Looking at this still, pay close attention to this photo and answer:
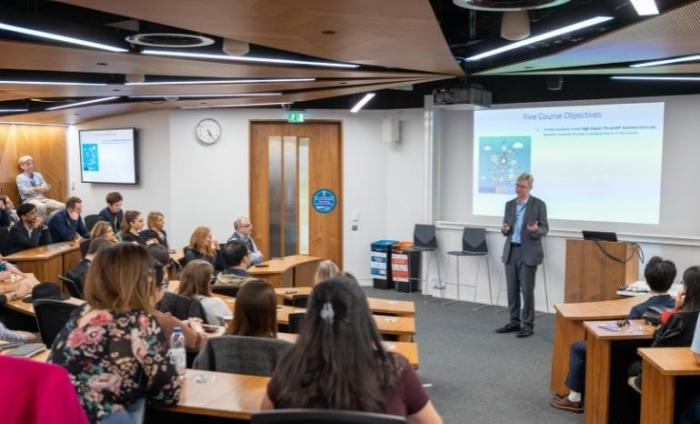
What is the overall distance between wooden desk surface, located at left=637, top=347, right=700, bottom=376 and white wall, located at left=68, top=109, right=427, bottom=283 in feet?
19.4

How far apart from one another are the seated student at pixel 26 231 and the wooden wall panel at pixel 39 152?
14.7 ft

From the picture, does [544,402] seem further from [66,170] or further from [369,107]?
[66,170]

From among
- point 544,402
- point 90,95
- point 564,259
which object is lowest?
point 544,402

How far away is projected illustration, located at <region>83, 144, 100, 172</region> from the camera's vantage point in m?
11.4

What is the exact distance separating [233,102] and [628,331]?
21.5 feet

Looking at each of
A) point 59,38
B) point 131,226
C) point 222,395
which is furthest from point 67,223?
point 222,395

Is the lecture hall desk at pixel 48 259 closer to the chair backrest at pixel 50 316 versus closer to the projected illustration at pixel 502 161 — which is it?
the chair backrest at pixel 50 316

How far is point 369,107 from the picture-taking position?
32.0 ft

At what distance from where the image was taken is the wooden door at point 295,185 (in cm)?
1015

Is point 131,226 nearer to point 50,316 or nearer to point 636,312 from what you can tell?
point 50,316

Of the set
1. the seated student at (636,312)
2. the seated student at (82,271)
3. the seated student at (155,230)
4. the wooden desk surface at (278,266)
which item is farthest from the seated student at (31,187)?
the seated student at (636,312)

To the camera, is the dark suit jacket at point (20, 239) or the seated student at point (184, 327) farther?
the dark suit jacket at point (20, 239)

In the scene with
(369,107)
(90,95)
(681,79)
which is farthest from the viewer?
(369,107)

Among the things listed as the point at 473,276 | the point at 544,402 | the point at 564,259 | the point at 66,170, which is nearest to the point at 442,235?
the point at 473,276
